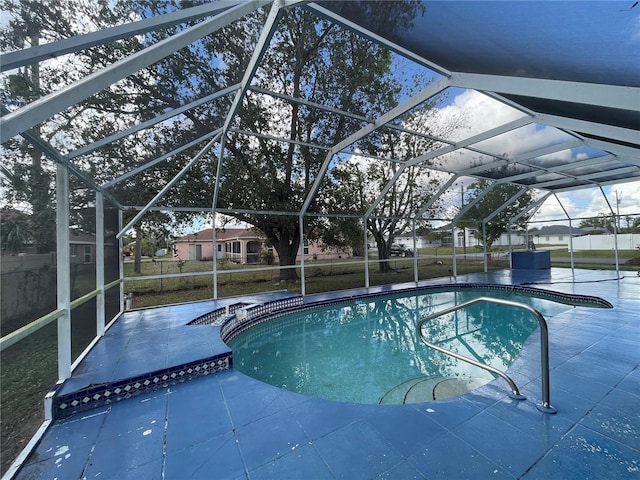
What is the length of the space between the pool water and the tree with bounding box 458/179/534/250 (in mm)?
4319

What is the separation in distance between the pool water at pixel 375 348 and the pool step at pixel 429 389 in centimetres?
1

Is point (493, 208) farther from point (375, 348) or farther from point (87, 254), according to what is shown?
point (87, 254)

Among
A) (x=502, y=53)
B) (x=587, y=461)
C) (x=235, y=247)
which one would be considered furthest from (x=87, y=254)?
(x=235, y=247)

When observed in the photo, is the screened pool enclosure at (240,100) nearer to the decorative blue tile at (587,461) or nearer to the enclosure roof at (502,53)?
the enclosure roof at (502,53)

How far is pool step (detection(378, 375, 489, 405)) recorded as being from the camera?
3223mm

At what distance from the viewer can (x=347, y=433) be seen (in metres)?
2.15

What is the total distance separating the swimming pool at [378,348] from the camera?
145 inches

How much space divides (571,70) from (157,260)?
11.6 meters

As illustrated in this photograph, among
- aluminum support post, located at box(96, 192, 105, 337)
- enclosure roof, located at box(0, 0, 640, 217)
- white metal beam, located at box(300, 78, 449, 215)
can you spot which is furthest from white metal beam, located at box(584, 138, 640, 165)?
aluminum support post, located at box(96, 192, 105, 337)

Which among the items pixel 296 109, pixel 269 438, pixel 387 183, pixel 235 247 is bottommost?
pixel 269 438

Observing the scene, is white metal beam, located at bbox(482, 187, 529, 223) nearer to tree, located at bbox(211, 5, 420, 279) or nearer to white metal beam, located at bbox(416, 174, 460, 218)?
white metal beam, located at bbox(416, 174, 460, 218)

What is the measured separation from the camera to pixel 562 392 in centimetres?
266

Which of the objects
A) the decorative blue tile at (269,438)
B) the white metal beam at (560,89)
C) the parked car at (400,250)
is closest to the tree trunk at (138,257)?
the decorative blue tile at (269,438)

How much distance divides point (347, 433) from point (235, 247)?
17757mm
